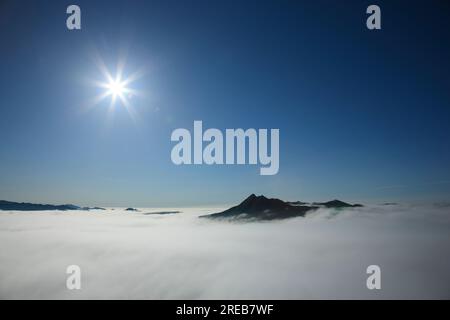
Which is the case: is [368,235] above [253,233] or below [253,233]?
above

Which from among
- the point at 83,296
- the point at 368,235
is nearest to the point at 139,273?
the point at 83,296

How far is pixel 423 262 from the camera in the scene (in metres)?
4.86

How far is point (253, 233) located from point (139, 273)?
14.4 ft

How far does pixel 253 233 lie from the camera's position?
854 centimetres
